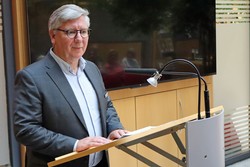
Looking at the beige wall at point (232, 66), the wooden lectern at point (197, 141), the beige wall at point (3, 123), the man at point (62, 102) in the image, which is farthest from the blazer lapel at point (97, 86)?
the beige wall at point (232, 66)

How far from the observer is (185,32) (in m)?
3.70

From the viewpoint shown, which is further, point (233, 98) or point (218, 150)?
point (233, 98)

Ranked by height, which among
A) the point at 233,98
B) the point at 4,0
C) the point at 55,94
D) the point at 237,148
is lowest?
the point at 237,148

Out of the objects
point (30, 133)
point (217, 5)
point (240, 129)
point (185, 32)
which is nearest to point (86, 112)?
point (30, 133)

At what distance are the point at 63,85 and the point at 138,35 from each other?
157 centimetres

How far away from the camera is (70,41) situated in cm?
183

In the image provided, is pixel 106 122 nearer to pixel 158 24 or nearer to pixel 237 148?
pixel 158 24

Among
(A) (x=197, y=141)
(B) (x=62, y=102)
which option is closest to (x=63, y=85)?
Answer: (B) (x=62, y=102)

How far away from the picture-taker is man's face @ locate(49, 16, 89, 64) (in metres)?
1.82

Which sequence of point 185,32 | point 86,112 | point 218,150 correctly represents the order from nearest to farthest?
point 218,150 → point 86,112 → point 185,32

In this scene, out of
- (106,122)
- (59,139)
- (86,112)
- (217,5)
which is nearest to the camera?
(59,139)

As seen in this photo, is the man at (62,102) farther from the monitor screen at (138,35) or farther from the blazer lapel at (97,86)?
the monitor screen at (138,35)

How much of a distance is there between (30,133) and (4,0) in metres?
1.34

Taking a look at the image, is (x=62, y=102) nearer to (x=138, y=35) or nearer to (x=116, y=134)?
(x=116, y=134)
